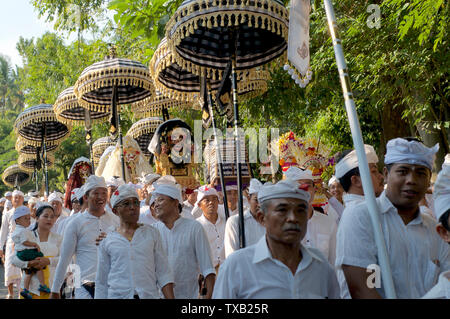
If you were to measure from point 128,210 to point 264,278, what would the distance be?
2291 millimetres

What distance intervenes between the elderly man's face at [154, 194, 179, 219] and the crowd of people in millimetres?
11

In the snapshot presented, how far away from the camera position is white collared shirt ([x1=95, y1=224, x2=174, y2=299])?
4.82 meters

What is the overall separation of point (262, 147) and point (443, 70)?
574cm

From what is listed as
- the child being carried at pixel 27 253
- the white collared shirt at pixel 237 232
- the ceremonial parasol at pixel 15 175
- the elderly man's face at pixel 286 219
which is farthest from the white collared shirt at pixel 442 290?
the ceremonial parasol at pixel 15 175

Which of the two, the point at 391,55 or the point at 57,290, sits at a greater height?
the point at 391,55

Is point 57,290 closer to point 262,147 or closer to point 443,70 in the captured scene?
point 443,70

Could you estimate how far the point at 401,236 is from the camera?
133 inches

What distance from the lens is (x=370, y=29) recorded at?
935 centimetres

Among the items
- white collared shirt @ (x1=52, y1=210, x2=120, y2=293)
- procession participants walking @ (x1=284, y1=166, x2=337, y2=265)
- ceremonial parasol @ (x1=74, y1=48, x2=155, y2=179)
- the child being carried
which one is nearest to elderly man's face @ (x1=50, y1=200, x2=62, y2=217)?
ceremonial parasol @ (x1=74, y1=48, x2=155, y2=179)

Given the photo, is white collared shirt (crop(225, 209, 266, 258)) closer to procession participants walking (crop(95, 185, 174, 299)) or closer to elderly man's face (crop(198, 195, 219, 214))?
procession participants walking (crop(95, 185, 174, 299))

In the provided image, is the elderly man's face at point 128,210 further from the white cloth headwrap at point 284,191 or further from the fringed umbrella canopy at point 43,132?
the fringed umbrella canopy at point 43,132

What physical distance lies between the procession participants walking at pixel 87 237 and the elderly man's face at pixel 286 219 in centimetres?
308

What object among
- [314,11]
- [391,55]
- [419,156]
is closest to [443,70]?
[391,55]

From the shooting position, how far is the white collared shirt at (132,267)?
4824 mm
